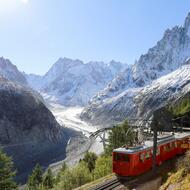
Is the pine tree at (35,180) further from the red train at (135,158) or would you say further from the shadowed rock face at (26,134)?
the shadowed rock face at (26,134)

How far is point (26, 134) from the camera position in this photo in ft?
577

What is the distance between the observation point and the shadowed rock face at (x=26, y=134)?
139875 millimetres

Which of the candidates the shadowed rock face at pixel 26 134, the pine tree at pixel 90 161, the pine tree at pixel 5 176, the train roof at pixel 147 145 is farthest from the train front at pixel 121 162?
the shadowed rock face at pixel 26 134

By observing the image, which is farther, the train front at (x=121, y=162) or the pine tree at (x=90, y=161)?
the pine tree at (x=90, y=161)

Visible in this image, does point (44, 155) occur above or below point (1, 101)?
below

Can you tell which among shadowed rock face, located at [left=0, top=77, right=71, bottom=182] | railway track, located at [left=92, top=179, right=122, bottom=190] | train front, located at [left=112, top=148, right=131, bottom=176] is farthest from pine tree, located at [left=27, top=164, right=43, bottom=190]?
shadowed rock face, located at [left=0, top=77, right=71, bottom=182]

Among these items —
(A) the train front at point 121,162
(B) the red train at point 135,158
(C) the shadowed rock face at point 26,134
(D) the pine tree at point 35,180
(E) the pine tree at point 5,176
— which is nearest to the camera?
(B) the red train at point 135,158

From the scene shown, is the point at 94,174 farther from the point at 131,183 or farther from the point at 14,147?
the point at 14,147

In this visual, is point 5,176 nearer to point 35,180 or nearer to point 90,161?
point 35,180

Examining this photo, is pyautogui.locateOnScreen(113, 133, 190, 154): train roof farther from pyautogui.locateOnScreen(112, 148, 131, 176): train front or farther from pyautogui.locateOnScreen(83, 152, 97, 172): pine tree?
pyautogui.locateOnScreen(83, 152, 97, 172): pine tree

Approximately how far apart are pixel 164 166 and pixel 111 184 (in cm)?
857

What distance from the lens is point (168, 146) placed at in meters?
41.3

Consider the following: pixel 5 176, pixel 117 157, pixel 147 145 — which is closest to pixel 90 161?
pixel 5 176

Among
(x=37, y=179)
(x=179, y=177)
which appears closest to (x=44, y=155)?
(x=37, y=179)
